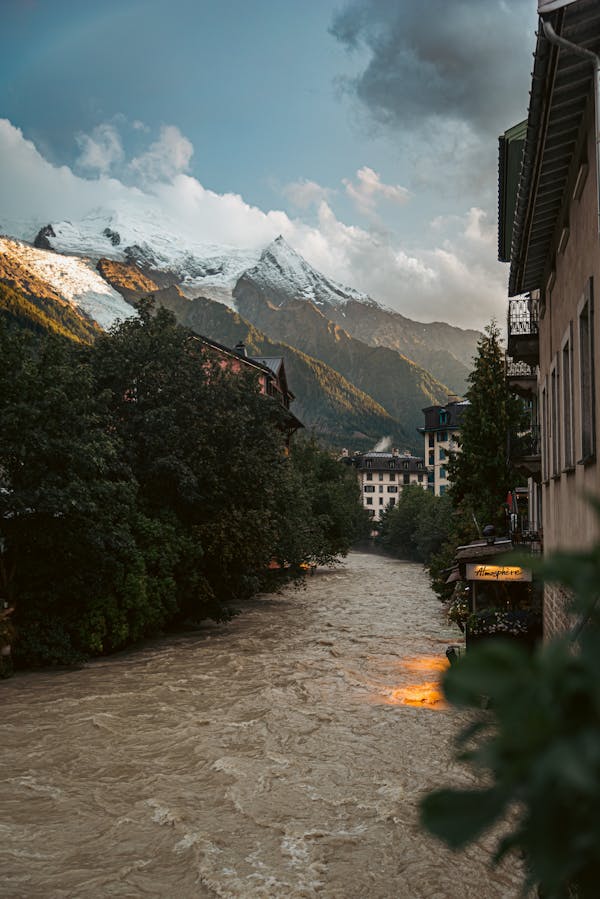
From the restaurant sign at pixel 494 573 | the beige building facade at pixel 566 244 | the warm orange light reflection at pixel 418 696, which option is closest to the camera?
the beige building facade at pixel 566 244

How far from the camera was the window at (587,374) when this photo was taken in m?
7.92

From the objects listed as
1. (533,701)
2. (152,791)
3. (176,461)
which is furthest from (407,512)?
(533,701)

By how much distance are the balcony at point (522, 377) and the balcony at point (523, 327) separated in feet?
9.51

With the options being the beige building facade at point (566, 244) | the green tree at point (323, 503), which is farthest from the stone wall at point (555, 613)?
the green tree at point (323, 503)

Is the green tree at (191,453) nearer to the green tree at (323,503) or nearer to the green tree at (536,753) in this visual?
the green tree at (323,503)

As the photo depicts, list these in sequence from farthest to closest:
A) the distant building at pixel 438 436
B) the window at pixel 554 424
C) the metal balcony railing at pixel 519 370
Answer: the distant building at pixel 438 436 → the metal balcony railing at pixel 519 370 → the window at pixel 554 424

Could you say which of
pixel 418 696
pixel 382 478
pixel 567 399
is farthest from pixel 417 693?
pixel 382 478

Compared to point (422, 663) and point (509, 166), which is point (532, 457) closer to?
point (422, 663)

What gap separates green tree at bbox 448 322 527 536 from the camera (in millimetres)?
29594

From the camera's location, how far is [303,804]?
10.6 metres

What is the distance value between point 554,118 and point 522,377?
14722 millimetres

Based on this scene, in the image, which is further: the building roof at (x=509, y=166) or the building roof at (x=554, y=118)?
the building roof at (x=509, y=166)

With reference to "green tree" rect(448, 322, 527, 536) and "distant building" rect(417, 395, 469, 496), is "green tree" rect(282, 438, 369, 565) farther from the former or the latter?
"distant building" rect(417, 395, 469, 496)

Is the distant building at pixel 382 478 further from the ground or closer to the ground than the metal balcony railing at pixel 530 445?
further from the ground
